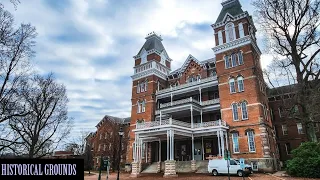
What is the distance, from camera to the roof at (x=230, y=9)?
3196cm

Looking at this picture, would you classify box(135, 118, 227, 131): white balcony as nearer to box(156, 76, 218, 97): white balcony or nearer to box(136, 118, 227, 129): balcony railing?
box(136, 118, 227, 129): balcony railing

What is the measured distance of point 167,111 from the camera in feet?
106

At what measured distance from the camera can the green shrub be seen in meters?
18.4

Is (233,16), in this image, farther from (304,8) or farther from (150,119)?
(150,119)

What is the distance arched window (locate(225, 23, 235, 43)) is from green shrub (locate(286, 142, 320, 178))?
53.0ft

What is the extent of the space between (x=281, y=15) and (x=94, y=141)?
4498 cm

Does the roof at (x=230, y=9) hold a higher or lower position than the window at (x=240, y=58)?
higher

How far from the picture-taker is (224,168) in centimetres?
2175

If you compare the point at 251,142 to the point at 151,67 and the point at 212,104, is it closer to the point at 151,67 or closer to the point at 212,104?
the point at 212,104

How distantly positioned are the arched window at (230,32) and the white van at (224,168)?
54.5ft

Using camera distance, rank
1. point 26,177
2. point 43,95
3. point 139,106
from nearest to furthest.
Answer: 1. point 26,177
2. point 43,95
3. point 139,106

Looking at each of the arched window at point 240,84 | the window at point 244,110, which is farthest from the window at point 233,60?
the window at point 244,110

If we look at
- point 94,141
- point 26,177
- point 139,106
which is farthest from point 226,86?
point 94,141

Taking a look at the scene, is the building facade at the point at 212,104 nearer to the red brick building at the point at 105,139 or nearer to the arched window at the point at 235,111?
the arched window at the point at 235,111
